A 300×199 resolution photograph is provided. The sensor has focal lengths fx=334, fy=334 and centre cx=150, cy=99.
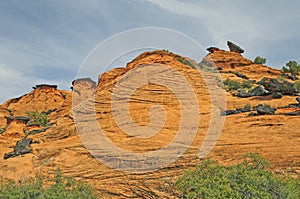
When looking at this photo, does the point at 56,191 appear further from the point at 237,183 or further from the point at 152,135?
the point at 237,183

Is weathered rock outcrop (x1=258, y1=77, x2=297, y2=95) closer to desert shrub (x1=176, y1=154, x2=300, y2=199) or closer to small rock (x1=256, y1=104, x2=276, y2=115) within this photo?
small rock (x1=256, y1=104, x2=276, y2=115)

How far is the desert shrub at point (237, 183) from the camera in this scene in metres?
14.0

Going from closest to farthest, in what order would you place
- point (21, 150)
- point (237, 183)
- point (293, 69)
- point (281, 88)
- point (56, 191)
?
point (237, 183)
point (56, 191)
point (21, 150)
point (281, 88)
point (293, 69)

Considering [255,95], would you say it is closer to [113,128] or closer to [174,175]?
[113,128]

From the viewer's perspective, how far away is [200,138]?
23.1m

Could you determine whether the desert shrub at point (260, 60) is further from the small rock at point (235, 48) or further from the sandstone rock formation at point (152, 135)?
the sandstone rock formation at point (152, 135)

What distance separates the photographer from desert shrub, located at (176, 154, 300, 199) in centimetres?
1402

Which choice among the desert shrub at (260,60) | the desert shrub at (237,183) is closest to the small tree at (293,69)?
the desert shrub at (260,60)

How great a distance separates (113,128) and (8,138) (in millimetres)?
16379

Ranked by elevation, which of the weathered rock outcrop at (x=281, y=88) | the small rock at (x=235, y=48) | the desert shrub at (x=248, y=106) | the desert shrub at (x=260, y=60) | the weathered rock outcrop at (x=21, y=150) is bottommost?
the weathered rock outcrop at (x=21, y=150)

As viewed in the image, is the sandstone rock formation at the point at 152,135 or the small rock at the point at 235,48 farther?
the small rock at the point at 235,48

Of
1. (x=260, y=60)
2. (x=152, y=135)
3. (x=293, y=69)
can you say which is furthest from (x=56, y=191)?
(x=260, y=60)

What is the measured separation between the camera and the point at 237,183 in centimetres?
1531

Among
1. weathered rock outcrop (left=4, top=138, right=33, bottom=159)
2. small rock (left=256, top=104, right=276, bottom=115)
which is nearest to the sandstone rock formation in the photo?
weathered rock outcrop (left=4, top=138, right=33, bottom=159)
